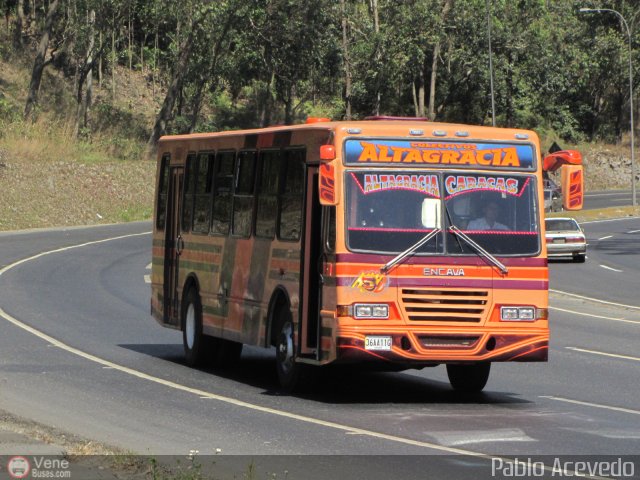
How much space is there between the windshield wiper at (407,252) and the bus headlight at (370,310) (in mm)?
352

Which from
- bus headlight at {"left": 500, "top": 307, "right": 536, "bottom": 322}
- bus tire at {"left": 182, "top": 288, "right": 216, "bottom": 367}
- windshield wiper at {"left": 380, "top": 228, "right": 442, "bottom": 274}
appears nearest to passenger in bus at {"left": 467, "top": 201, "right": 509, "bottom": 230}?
windshield wiper at {"left": 380, "top": 228, "right": 442, "bottom": 274}

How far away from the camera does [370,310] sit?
Result: 1374 centimetres

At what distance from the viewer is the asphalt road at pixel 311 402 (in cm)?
1086

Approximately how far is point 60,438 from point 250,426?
1.95 m

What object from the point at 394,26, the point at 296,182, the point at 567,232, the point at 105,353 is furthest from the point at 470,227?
the point at 394,26

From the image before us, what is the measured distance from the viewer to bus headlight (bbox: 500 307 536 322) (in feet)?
46.3

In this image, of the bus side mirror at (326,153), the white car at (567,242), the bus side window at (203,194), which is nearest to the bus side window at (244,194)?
the bus side window at (203,194)

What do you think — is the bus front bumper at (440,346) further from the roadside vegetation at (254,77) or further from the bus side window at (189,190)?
the roadside vegetation at (254,77)

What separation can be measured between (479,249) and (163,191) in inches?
270

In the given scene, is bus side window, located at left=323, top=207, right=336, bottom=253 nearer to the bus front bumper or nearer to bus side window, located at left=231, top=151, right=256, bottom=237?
the bus front bumper

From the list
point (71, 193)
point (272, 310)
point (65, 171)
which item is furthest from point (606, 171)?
point (272, 310)

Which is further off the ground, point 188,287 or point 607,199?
point 607,199

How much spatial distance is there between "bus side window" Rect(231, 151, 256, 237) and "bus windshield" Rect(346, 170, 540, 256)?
245 cm

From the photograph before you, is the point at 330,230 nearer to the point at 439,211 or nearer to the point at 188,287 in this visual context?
the point at 439,211
